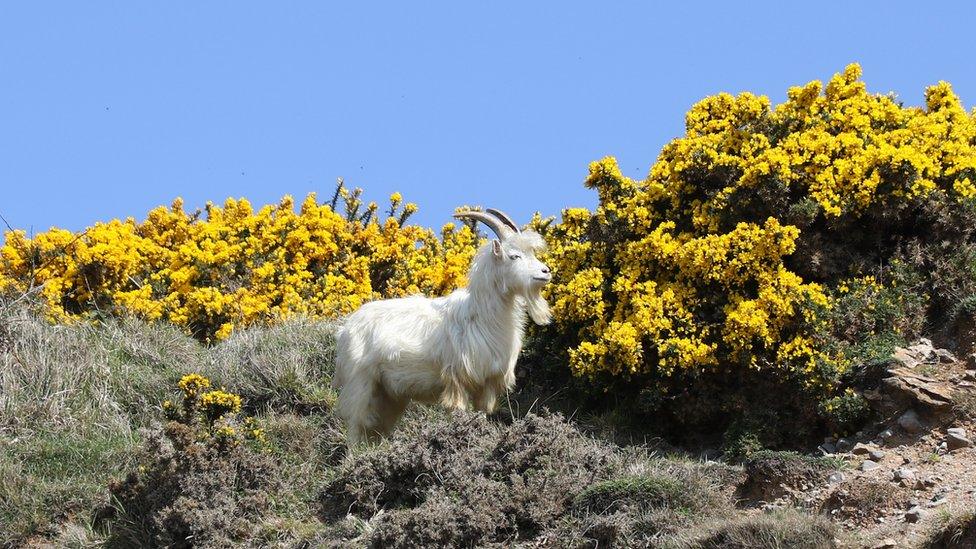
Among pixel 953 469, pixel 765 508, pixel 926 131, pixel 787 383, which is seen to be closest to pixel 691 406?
pixel 787 383

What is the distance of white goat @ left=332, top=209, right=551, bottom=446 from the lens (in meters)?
9.79

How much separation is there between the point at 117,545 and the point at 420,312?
9.04 feet

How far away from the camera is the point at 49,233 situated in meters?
13.7

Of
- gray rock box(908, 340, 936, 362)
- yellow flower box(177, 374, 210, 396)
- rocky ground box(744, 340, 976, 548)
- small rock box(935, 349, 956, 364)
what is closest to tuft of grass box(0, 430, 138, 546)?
yellow flower box(177, 374, 210, 396)

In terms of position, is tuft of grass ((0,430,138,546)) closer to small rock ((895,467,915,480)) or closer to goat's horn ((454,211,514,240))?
goat's horn ((454,211,514,240))

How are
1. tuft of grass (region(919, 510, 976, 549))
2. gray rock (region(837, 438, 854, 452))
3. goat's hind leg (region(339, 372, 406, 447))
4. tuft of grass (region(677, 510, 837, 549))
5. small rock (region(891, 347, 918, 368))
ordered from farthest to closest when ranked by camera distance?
goat's hind leg (region(339, 372, 406, 447)), small rock (region(891, 347, 918, 368)), gray rock (region(837, 438, 854, 452)), tuft of grass (region(677, 510, 837, 549)), tuft of grass (region(919, 510, 976, 549))

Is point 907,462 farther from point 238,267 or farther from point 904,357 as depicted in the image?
point 238,267

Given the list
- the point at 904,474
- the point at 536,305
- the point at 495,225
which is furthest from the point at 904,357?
the point at 495,225

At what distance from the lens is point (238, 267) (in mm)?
13469

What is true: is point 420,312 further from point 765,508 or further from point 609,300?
point 765,508

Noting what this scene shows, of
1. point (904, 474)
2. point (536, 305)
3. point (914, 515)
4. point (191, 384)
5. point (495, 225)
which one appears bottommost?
point (914, 515)

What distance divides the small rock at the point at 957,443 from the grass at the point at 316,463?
4.62 ft

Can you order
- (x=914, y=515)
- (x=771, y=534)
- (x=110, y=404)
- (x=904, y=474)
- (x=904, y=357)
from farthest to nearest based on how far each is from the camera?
(x=110, y=404) < (x=904, y=357) < (x=904, y=474) < (x=914, y=515) < (x=771, y=534)

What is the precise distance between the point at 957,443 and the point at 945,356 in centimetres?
97
